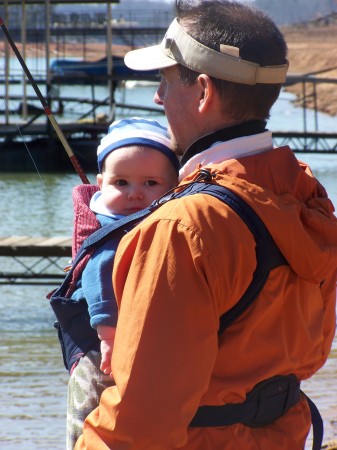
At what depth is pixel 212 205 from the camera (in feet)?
6.16

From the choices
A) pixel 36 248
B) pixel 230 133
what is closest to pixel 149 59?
pixel 230 133

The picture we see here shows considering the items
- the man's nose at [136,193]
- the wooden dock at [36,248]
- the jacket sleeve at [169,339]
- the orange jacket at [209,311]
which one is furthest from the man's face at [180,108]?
the wooden dock at [36,248]

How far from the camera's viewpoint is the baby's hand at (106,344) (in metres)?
2.23

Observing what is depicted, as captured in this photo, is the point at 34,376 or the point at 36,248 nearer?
the point at 34,376

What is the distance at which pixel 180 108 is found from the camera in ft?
6.78

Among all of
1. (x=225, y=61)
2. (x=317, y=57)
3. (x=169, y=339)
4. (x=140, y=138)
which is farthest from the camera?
(x=317, y=57)

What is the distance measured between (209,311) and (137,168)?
2.35 feet

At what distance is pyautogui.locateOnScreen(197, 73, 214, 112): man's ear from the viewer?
2.00 m

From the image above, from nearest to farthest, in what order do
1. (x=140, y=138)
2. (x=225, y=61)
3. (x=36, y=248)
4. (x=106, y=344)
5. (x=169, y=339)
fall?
(x=169, y=339) → (x=225, y=61) → (x=106, y=344) → (x=140, y=138) → (x=36, y=248)

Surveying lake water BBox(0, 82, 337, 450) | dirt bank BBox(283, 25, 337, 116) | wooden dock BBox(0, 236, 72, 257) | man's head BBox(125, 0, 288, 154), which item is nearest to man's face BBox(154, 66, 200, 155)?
man's head BBox(125, 0, 288, 154)

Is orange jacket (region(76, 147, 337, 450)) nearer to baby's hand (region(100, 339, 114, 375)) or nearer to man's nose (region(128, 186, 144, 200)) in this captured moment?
baby's hand (region(100, 339, 114, 375))

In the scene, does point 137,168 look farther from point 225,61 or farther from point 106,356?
point 225,61

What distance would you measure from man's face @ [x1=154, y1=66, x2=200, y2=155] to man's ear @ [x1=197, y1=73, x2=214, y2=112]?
1cm

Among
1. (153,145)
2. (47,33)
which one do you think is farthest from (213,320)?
(47,33)
